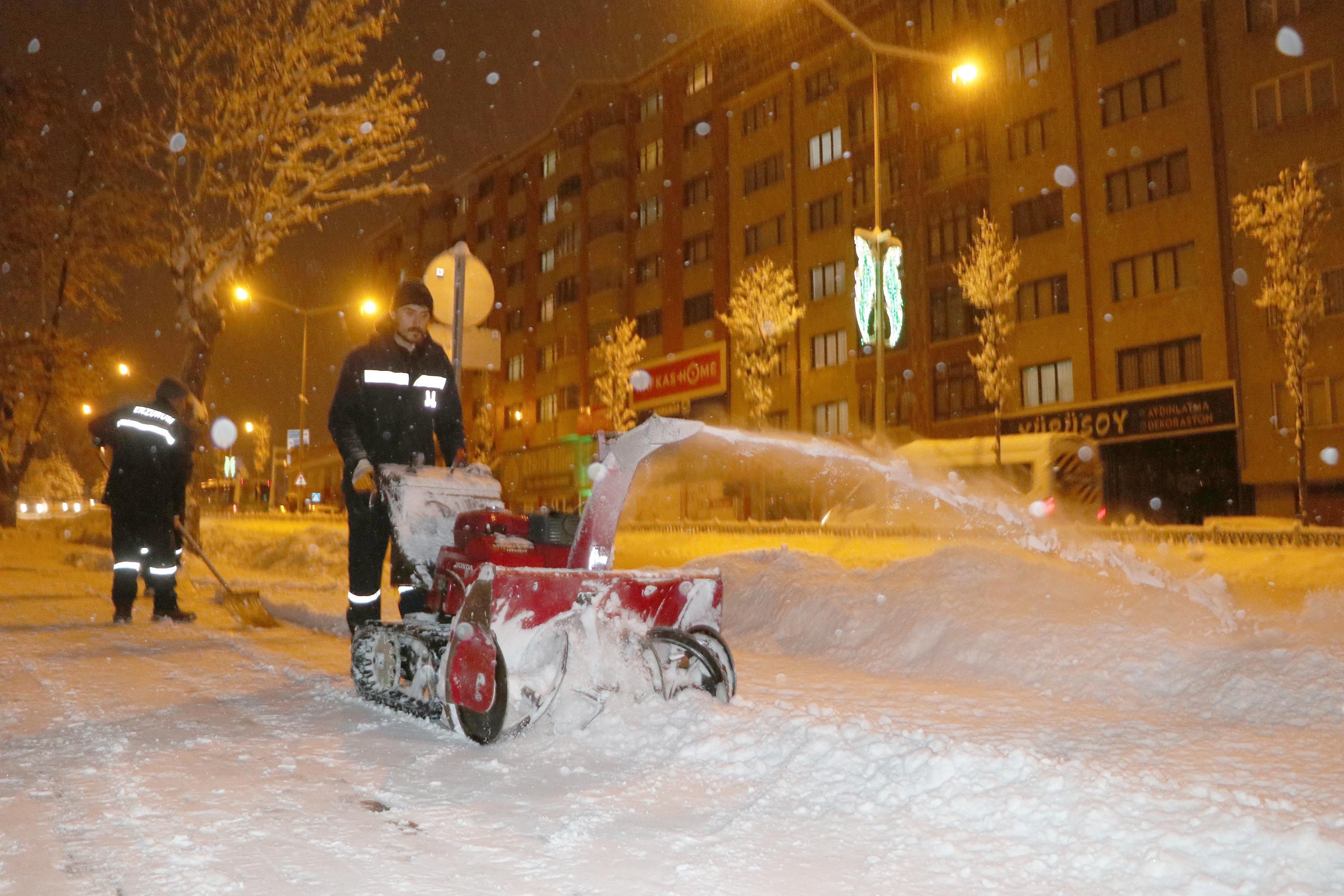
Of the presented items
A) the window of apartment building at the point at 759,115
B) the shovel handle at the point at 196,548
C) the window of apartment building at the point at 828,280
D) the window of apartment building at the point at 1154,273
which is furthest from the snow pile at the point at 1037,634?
the window of apartment building at the point at 759,115

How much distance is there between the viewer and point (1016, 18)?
32.7 m

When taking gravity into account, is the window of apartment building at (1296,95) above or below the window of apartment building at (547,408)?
above

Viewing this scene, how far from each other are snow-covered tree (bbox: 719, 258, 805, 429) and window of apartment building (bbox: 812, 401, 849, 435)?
234 centimetres

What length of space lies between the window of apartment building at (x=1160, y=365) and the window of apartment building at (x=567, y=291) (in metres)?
30.5

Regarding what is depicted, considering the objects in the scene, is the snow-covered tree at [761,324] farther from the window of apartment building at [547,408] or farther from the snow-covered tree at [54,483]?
the snow-covered tree at [54,483]

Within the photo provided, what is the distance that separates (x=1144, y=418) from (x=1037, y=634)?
80.6 feet

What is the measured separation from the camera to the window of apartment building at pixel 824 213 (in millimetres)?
38594

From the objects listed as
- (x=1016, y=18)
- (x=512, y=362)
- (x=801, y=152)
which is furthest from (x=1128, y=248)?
(x=512, y=362)

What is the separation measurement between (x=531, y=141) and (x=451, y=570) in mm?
56568

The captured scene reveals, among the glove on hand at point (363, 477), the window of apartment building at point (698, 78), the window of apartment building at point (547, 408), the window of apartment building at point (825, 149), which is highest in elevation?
the window of apartment building at point (698, 78)

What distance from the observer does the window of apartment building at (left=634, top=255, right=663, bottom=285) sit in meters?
48.1

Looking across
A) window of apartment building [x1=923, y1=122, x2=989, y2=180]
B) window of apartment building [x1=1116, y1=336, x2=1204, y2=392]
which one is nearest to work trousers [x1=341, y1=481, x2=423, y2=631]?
window of apartment building [x1=1116, y1=336, x2=1204, y2=392]

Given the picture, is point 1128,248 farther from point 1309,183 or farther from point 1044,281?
point 1309,183

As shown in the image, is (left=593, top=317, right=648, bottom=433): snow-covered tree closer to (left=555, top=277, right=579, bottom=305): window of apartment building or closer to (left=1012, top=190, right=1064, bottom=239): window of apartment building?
(left=555, top=277, right=579, bottom=305): window of apartment building
